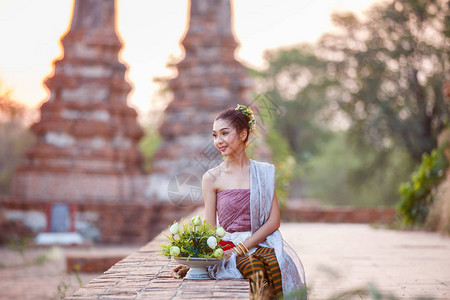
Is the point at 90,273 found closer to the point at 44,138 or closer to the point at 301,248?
the point at 301,248

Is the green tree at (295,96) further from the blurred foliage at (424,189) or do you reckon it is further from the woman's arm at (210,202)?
the woman's arm at (210,202)

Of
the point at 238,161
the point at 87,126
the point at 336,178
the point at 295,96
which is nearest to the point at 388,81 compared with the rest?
the point at 87,126

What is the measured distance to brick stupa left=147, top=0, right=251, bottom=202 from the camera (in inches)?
696

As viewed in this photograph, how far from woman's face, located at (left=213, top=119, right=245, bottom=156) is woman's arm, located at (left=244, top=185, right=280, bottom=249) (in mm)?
406

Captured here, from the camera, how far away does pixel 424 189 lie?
1215 cm

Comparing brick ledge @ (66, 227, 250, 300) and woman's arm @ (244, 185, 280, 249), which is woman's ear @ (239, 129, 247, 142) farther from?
brick ledge @ (66, 227, 250, 300)

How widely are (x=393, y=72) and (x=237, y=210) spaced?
16553 mm

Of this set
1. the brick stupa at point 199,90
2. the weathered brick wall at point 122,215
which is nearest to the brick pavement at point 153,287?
the weathered brick wall at point 122,215

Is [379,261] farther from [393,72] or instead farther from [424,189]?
[393,72]

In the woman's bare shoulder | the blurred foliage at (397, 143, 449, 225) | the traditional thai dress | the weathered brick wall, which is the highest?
the woman's bare shoulder

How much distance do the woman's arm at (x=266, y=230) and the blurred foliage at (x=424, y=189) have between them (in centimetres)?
808

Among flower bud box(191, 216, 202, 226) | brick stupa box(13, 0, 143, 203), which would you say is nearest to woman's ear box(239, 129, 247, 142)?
flower bud box(191, 216, 202, 226)

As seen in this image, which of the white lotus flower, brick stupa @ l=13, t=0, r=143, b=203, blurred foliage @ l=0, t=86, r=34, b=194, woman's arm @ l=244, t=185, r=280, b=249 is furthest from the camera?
blurred foliage @ l=0, t=86, r=34, b=194

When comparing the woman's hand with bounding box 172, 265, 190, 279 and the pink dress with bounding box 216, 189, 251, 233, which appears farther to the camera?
the pink dress with bounding box 216, 189, 251, 233
